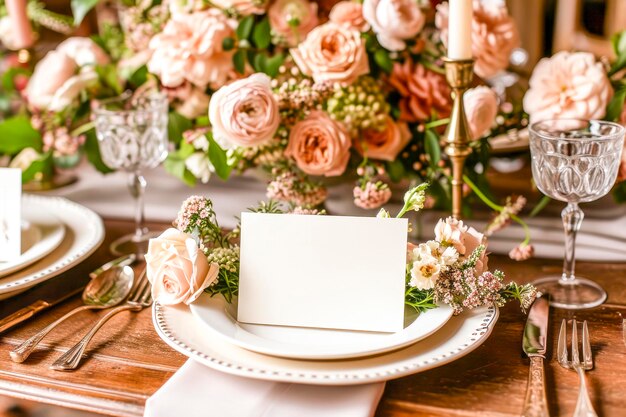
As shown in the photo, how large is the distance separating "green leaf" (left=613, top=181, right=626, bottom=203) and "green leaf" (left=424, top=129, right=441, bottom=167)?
0.90 ft

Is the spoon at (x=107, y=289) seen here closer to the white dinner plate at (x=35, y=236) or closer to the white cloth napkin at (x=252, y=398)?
the white dinner plate at (x=35, y=236)

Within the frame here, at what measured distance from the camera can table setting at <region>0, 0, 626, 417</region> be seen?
715mm

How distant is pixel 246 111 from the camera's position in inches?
37.7

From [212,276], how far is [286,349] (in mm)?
141

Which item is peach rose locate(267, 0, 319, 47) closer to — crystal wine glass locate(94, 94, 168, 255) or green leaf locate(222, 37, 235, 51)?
green leaf locate(222, 37, 235, 51)

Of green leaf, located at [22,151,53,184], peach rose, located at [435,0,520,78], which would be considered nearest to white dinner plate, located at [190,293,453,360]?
peach rose, located at [435,0,520,78]

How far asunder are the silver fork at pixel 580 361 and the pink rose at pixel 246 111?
441 mm

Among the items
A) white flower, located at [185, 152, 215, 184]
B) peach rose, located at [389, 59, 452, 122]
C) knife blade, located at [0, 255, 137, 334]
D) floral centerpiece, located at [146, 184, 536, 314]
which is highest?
peach rose, located at [389, 59, 452, 122]

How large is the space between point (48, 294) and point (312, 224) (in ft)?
1.37

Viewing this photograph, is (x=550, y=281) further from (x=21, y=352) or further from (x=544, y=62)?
(x=21, y=352)

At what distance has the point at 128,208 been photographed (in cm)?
128

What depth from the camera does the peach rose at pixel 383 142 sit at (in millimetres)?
1068

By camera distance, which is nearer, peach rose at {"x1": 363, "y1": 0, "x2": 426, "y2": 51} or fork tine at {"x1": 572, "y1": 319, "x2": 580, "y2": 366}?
fork tine at {"x1": 572, "y1": 319, "x2": 580, "y2": 366}

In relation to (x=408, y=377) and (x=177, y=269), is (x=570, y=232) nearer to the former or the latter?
(x=408, y=377)
